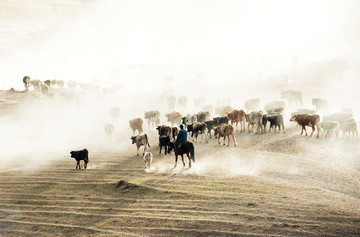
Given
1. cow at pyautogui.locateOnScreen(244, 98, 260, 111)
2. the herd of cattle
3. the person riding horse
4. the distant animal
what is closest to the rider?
the person riding horse

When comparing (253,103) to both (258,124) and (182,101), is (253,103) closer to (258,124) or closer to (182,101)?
(182,101)

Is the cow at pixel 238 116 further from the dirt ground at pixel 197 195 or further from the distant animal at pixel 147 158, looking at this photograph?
the distant animal at pixel 147 158

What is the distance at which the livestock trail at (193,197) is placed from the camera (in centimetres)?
1203

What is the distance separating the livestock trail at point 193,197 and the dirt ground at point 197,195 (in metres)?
0.05

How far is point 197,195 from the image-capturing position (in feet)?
49.5

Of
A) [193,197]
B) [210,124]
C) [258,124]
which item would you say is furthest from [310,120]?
[193,197]

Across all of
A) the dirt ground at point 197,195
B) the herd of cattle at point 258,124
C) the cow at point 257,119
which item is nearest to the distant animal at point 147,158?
the dirt ground at point 197,195

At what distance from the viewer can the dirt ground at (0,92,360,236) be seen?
12.1 metres

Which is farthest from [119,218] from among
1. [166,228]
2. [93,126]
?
[93,126]

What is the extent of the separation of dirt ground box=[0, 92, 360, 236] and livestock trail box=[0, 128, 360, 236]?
0.05 meters

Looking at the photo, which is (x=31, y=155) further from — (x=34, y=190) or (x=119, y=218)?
(x=119, y=218)

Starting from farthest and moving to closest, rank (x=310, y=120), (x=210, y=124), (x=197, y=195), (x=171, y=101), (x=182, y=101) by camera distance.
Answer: (x=182, y=101) < (x=171, y=101) < (x=210, y=124) < (x=310, y=120) < (x=197, y=195)

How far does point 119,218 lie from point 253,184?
7.54 metres

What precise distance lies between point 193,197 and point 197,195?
276mm
